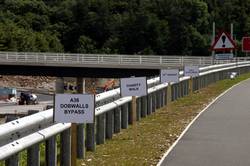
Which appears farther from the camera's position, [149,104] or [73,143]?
[149,104]

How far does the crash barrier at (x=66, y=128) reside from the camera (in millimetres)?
8305

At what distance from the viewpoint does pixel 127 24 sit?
146750 mm

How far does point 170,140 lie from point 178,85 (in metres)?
10.3

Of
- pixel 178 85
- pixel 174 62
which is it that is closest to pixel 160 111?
pixel 178 85

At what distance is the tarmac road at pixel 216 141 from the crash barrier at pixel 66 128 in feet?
4.64

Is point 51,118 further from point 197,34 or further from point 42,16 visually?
point 42,16

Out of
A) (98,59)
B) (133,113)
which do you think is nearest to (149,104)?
(133,113)

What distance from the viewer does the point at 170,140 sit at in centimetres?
1426

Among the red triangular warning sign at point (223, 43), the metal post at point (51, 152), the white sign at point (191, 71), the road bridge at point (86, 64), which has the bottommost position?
the road bridge at point (86, 64)

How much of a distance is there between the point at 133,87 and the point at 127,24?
13159cm

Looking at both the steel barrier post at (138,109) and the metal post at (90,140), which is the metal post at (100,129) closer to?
the metal post at (90,140)

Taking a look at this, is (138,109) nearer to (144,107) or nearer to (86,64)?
(144,107)

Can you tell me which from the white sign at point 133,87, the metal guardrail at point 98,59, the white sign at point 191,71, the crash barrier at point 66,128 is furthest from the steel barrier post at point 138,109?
the metal guardrail at point 98,59

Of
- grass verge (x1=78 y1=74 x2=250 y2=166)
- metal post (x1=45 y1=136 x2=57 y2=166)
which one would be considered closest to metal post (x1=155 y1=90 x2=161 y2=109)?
grass verge (x1=78 y1=74 x2=250 y2=166)
